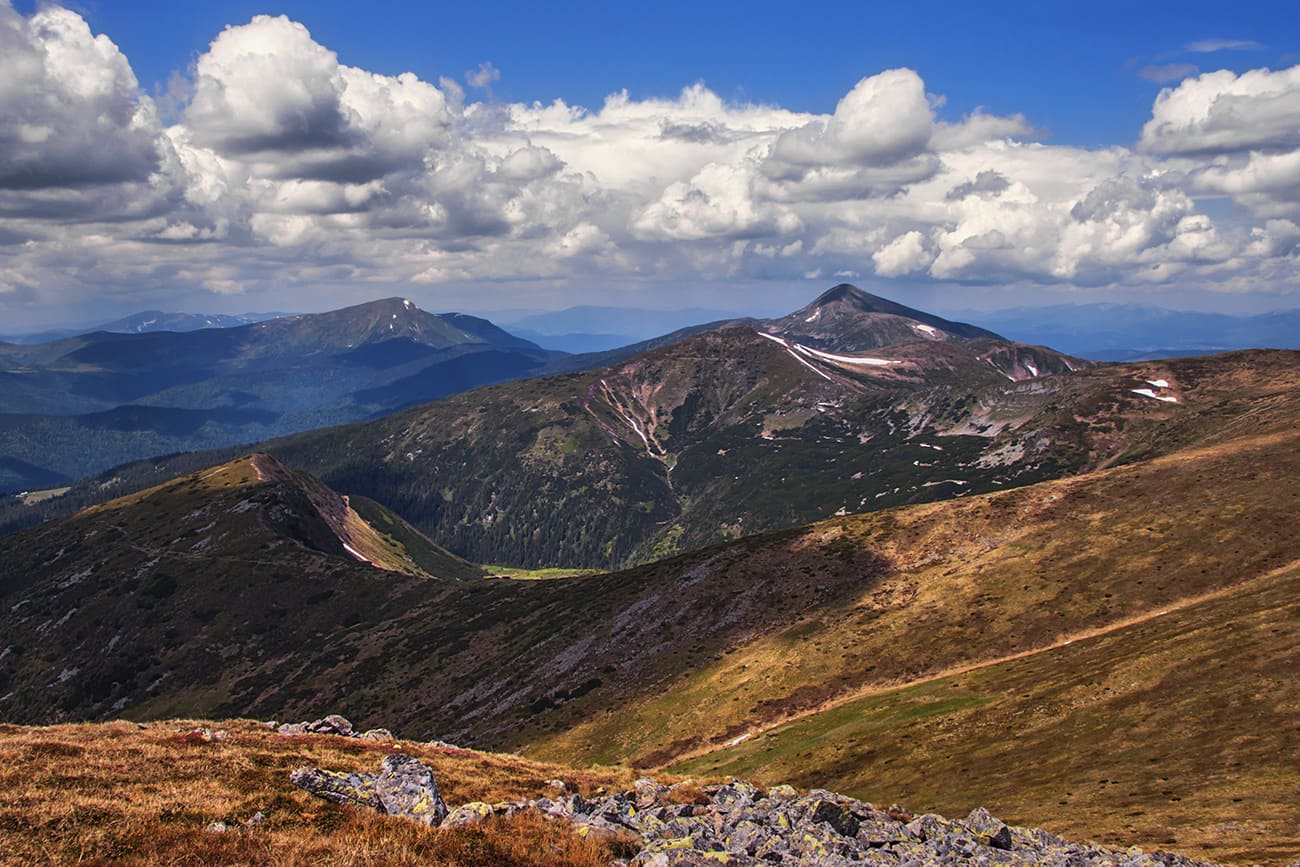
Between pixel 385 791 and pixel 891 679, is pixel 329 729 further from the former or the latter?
pixel 891 679

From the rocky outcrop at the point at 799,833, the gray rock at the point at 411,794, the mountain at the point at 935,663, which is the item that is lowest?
the mountain at the point at 935,663

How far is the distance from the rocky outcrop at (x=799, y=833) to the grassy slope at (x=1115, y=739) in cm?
1051

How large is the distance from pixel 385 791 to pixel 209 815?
695 cm

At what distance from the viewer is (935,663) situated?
89125 mm

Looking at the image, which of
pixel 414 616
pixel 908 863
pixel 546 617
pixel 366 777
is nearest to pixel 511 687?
pixel 546 617

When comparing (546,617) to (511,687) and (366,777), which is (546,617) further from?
(366,777)

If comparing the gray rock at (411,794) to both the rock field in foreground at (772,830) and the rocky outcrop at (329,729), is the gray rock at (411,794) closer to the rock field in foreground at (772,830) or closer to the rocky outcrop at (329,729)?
the rock field in foreground at (772,830)

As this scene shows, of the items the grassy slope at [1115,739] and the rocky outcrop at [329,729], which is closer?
the grassy slope at [1115,739]

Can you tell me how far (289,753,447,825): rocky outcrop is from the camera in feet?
91.2

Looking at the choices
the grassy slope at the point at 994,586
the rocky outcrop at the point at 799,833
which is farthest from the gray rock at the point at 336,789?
the grassy slope at the point at 994,586

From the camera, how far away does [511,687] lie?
12362 cm

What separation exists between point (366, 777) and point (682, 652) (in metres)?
87.1

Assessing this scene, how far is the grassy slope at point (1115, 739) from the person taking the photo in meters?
41.5

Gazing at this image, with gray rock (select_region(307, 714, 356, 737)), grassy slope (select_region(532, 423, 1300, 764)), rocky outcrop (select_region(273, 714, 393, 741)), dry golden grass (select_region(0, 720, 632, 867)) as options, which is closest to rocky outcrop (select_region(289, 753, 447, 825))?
dry golden grass (select_region(0, 720, 632, 867))
